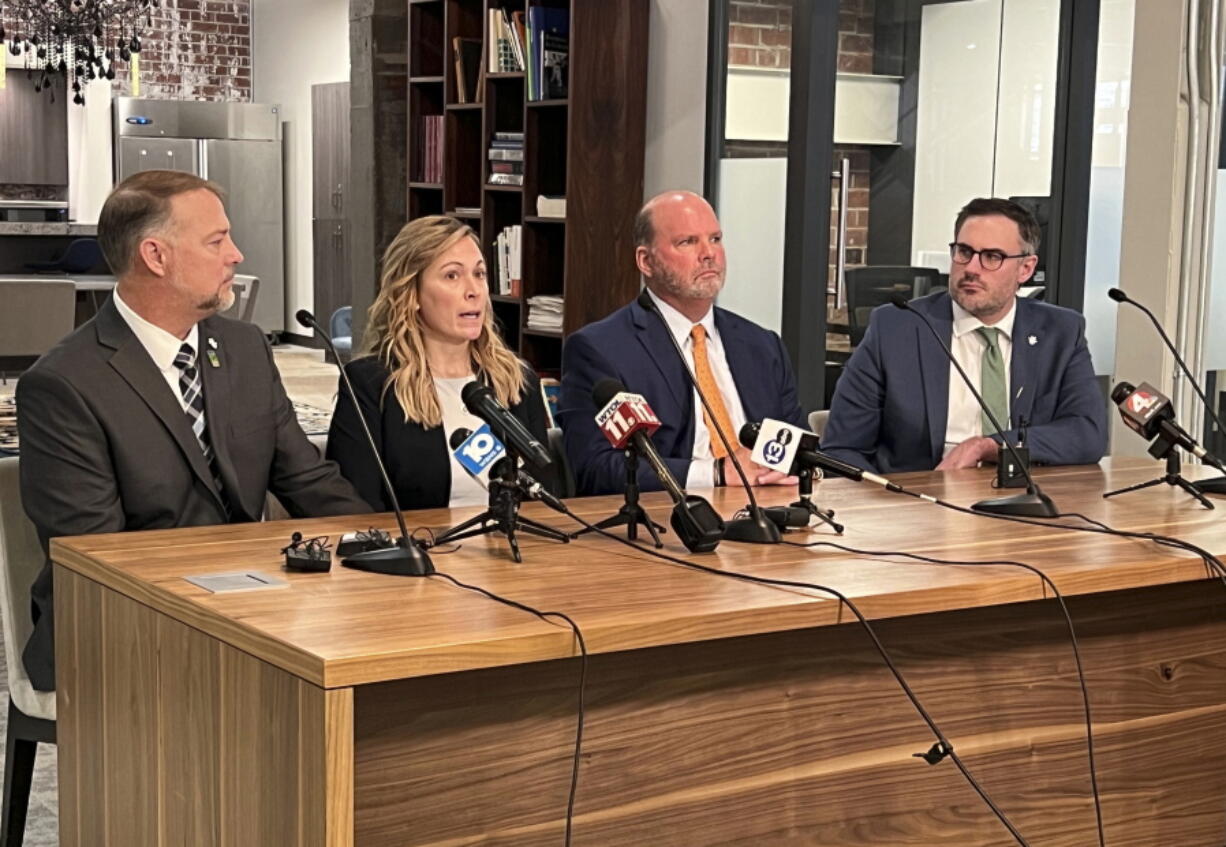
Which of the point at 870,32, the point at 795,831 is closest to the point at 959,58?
the point at 870,32

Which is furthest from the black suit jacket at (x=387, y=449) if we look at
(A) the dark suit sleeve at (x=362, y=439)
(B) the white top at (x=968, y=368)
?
(B) the white top at (x=968, y=368)

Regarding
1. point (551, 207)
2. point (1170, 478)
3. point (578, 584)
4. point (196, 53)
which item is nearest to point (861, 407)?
point (1170, 478)

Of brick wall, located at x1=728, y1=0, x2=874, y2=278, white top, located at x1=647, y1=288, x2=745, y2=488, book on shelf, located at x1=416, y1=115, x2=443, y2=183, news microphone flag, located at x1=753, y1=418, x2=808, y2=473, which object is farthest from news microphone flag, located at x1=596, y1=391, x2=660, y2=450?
book on shelf, located at x1=416, y1=115, x2=443, y2=183

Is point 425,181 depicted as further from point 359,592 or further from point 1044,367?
point 359,592

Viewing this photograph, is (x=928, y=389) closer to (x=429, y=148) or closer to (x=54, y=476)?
(x=54, y=476)

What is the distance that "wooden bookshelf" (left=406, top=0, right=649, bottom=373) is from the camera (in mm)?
6008

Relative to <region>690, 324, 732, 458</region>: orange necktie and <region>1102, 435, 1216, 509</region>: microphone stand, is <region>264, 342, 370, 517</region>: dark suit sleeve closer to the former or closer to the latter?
<region>690, 324, 732, 458</region>: orange necktie

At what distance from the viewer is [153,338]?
2883mm

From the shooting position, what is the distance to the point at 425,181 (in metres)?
7.38

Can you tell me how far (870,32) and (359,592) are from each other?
385 cm

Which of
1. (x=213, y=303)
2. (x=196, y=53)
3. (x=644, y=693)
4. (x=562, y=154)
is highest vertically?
(x=196, y=53)

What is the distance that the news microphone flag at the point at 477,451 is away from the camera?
7.97ft

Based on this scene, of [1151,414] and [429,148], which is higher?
[429,148]

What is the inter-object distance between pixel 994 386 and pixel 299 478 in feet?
5.53
